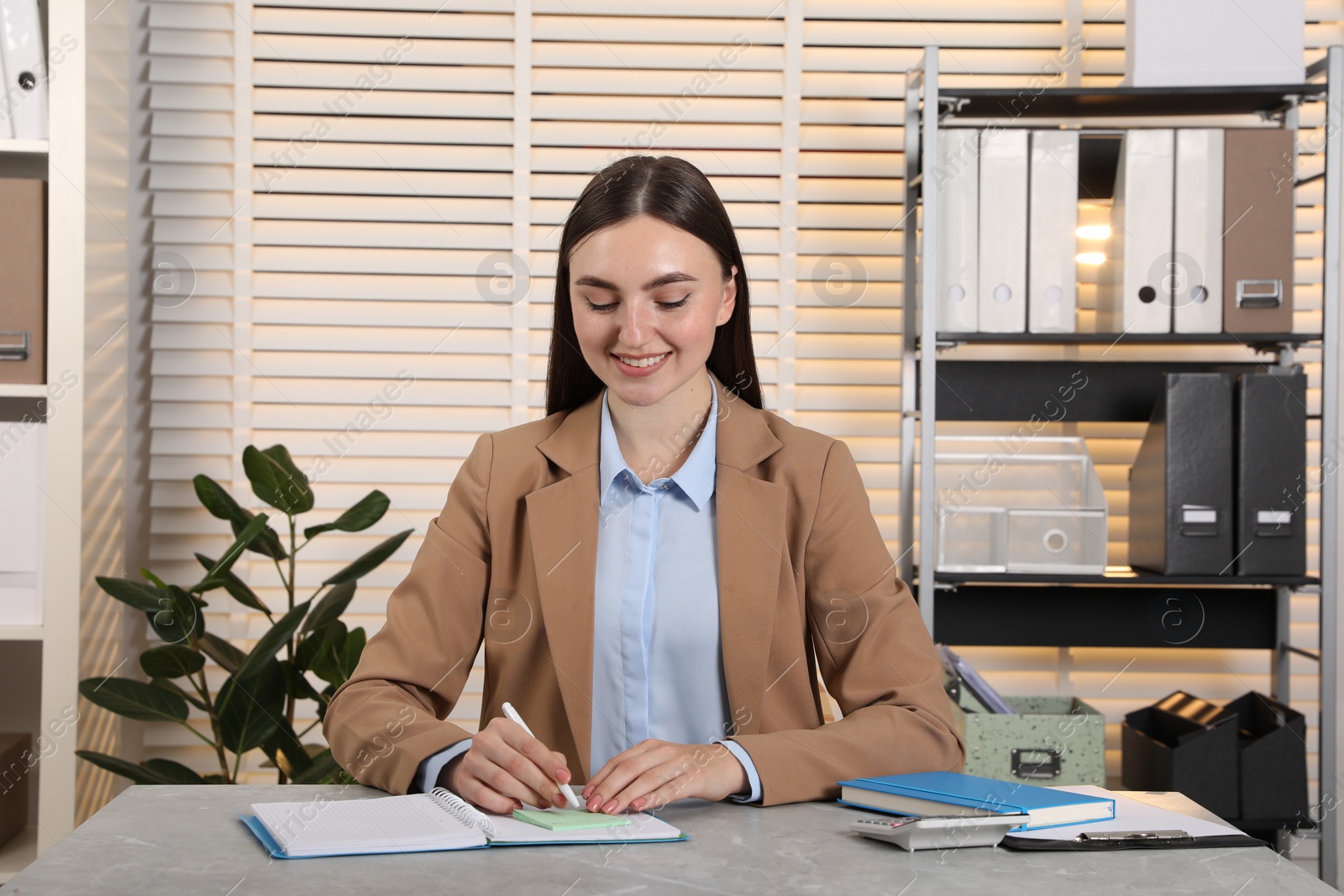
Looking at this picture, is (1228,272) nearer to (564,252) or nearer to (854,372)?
(854,372)

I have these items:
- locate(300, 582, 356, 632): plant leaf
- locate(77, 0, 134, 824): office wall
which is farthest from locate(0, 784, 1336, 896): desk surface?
locate(77, 0, 134, 824): office wall

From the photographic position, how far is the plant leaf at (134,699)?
2270 millimetres

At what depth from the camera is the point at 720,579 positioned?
153 centimetres

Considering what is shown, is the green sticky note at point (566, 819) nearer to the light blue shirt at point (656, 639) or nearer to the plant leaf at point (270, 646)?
the light blue shirt at point (656, 639)

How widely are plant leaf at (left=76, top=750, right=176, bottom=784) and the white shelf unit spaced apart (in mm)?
100

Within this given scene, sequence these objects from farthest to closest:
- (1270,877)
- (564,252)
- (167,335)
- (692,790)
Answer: (167,335) < (564,252) < (692,790) < (1270,877)

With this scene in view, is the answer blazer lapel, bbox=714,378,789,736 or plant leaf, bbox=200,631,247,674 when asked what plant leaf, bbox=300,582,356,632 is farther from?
blazer lapel, bbox=714,378,789,736

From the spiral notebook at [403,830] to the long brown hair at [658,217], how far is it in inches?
28.1

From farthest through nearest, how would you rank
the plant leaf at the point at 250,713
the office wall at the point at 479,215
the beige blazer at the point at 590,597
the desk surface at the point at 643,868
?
the office wall at the point at 479,215 < the plant leaf at the point at 250,713 < the beige blazer at the point at 590,597 < the desk surface at the point at 643,868

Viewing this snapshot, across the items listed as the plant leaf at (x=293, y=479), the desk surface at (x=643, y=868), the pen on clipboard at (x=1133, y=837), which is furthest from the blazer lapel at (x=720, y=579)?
the plant leaf at (x=293, y=479)

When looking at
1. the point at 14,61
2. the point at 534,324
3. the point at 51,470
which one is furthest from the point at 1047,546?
the point at 14,61

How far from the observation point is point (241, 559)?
2.79m

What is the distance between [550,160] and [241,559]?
1.28 m

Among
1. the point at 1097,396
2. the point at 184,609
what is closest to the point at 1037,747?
the point at 1097,396
